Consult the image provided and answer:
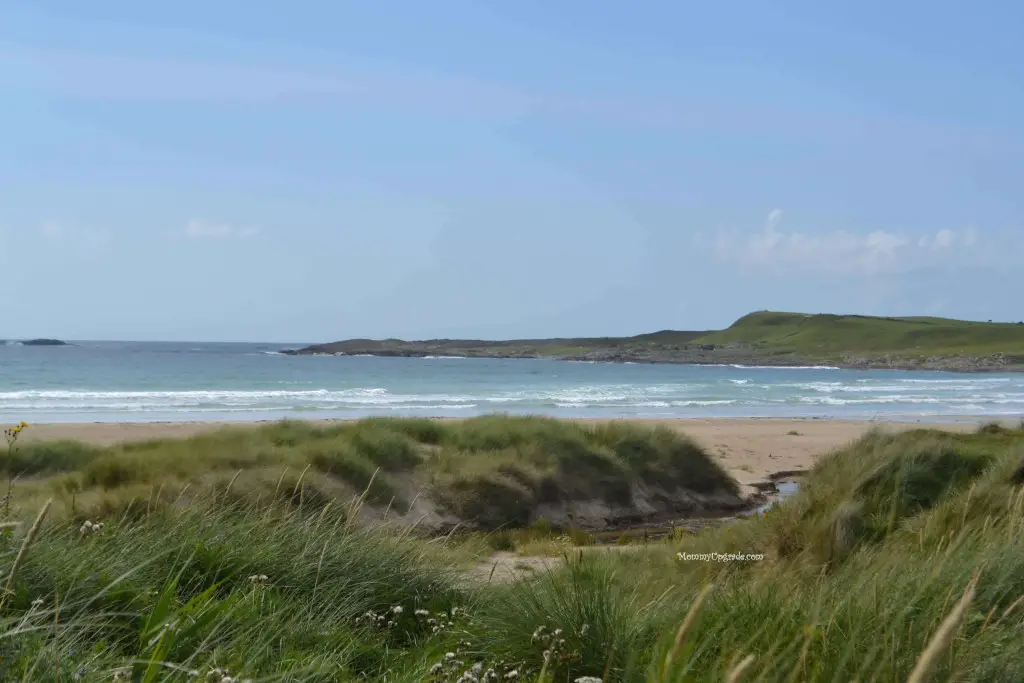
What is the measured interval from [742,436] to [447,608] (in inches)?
943

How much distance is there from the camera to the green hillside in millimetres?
117562

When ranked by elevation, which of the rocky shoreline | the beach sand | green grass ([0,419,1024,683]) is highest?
the rocky shoreline

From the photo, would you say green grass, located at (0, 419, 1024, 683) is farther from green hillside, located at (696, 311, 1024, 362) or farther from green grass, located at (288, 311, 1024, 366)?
green hillside, located at (696, 311, 1024, 362)

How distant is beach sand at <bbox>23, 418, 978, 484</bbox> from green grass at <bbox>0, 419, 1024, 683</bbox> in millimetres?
15346

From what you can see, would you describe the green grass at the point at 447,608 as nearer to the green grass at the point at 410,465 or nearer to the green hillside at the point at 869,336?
the green grass at the point at 410,465

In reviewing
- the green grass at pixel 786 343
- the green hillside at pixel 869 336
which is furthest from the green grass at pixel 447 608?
the green hillside at pixel 869 336

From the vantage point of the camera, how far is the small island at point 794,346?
10581 cm

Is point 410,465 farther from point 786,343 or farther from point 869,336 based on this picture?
point 869,336

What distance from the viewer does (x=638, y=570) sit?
7.60 m

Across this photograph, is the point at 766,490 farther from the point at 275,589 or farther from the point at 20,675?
the point at 20,675

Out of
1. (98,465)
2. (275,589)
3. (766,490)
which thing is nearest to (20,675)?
(275,589)

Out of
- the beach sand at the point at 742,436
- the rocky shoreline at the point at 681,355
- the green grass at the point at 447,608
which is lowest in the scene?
the beach sand at the point at 742,436

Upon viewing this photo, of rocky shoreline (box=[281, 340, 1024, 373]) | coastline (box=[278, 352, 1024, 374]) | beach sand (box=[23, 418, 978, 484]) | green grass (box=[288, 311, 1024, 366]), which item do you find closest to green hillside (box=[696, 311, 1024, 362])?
green grass (box=[288, 311, 1024, 366])

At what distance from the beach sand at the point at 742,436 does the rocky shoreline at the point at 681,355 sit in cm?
6804
